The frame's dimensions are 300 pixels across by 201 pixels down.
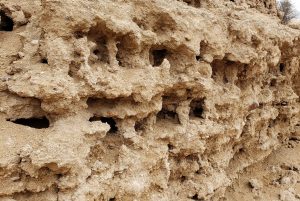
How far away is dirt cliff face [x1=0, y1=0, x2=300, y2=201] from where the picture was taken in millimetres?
3498

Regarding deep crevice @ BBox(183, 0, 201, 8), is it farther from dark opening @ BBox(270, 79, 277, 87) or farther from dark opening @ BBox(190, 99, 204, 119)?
dark opening @ BBox(270, 79, 277, 87)

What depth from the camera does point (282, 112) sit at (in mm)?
7953

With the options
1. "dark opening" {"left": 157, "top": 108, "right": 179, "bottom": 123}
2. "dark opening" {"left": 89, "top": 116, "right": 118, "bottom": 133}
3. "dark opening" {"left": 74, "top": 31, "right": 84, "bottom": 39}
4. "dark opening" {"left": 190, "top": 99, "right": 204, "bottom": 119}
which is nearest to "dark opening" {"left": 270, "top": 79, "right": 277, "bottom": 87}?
"dark opening" {"left": 190, "top": 99, "right": 204, "bottom": 119}

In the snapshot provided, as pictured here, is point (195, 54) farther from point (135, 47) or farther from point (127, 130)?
point (127, 130)

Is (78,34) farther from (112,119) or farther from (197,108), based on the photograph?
(197,108)

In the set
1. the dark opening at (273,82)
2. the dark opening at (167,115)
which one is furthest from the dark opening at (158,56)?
the dark opening at (273,82)

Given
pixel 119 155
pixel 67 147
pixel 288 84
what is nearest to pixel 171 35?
pixel 119 155

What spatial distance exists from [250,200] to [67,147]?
3.79 meters

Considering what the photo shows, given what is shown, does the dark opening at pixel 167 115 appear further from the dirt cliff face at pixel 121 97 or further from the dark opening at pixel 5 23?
the dark opening at pixel 5 23

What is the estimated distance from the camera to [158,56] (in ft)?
16.2

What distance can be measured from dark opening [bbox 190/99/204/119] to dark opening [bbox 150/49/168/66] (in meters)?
0.79

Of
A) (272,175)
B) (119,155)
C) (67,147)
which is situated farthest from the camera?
(272,175)

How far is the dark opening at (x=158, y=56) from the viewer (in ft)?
15.9

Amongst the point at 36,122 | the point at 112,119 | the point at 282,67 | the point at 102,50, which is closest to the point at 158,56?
the point at 102,50
